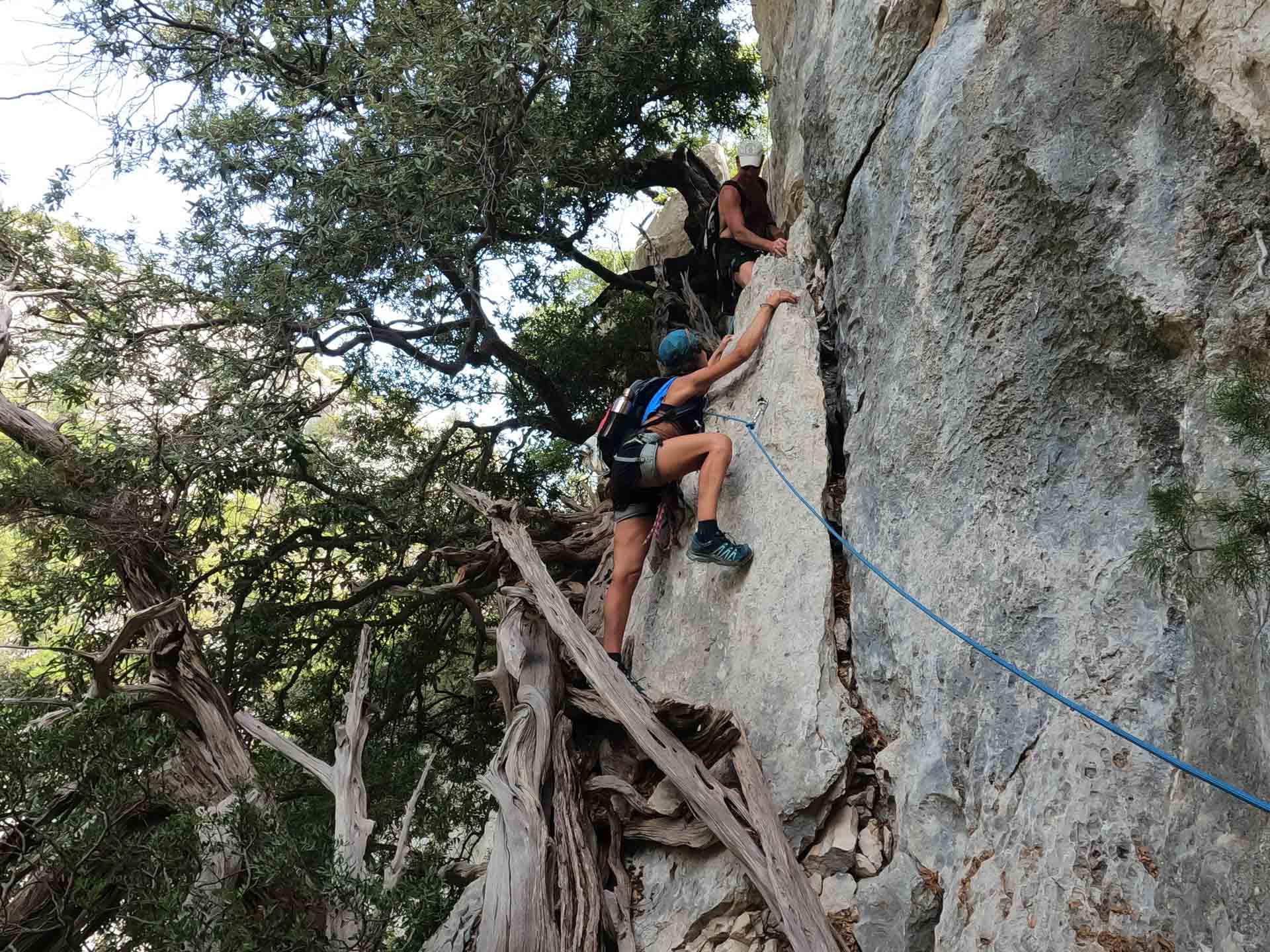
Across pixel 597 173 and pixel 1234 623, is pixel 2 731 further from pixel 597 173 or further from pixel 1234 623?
pixel 597 173

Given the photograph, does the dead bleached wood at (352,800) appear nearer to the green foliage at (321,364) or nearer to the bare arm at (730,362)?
the green foliage at (321,364)

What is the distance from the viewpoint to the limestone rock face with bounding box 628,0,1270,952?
97.6 inches

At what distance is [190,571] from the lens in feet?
24.0

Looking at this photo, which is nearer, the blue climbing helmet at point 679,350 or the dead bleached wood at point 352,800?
the dead bleached wood at point 352,800

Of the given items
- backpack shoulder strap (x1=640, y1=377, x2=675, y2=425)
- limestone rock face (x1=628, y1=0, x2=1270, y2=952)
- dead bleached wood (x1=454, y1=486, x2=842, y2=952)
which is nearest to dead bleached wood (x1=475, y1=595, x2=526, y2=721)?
dead bleached wood (x1=454, y1=486, x2=842, y2=952)

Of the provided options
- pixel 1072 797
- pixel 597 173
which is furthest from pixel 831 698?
pixel 597 173

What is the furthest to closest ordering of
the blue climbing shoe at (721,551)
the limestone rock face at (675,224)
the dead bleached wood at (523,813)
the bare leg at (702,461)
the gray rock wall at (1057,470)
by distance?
the limestone rock face at (675,224)
the bare leg at (702,461)
the blue climbing shoe at (721,551)
the dead bleached wood at (523,813)
the gray rock wall at (1057,470)

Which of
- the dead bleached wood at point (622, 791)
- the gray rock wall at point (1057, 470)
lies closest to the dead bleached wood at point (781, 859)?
Answer: the gray rock wall at point (1057, 470)

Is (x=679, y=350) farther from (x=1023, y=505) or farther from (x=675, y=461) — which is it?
(x=1023, y=505)

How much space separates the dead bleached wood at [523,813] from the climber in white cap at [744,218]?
329 cm

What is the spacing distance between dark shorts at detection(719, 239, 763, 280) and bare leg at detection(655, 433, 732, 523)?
8.63ft

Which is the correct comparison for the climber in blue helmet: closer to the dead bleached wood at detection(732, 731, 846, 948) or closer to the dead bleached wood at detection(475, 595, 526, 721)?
the dead bleached wood at detection(475, 595, 526, 721)

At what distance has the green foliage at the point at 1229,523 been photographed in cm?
194

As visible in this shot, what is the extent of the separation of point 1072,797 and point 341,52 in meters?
6.58
